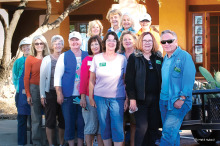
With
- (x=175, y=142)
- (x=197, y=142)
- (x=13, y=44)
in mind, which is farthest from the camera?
(x=13, y=44)

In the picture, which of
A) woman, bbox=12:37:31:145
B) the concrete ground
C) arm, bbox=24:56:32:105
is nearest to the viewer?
arm, bbox=24:56:32:105

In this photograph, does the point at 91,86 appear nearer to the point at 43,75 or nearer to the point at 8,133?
the point at 43,75

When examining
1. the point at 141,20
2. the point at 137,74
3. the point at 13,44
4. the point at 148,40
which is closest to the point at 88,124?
the point at 137,74

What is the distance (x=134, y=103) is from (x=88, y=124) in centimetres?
88

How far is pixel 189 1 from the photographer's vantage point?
13.9 m

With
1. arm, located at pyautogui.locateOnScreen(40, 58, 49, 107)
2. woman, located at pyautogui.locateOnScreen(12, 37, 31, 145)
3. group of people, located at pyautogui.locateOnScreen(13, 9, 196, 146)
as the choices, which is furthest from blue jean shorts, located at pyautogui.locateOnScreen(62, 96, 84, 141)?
woman, located at pyautogui.locateOnScreen(12, 37, 31, 145)

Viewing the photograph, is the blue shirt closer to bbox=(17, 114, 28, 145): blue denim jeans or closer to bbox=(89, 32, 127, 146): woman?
bbox=(89, 32, 127, 146): woman

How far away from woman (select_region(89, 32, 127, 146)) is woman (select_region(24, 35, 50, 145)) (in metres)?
1.30

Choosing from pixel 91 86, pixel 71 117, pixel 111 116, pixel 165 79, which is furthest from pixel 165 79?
pixel 71 117

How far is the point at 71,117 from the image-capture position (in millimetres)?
5879

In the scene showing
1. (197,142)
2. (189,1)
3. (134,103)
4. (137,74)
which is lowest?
(197,142)

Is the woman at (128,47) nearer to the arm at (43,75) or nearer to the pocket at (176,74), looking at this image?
the pocket at (176,74)

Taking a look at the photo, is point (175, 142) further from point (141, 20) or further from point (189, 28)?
point (189, 28)

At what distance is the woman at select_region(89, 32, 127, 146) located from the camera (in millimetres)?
5289
